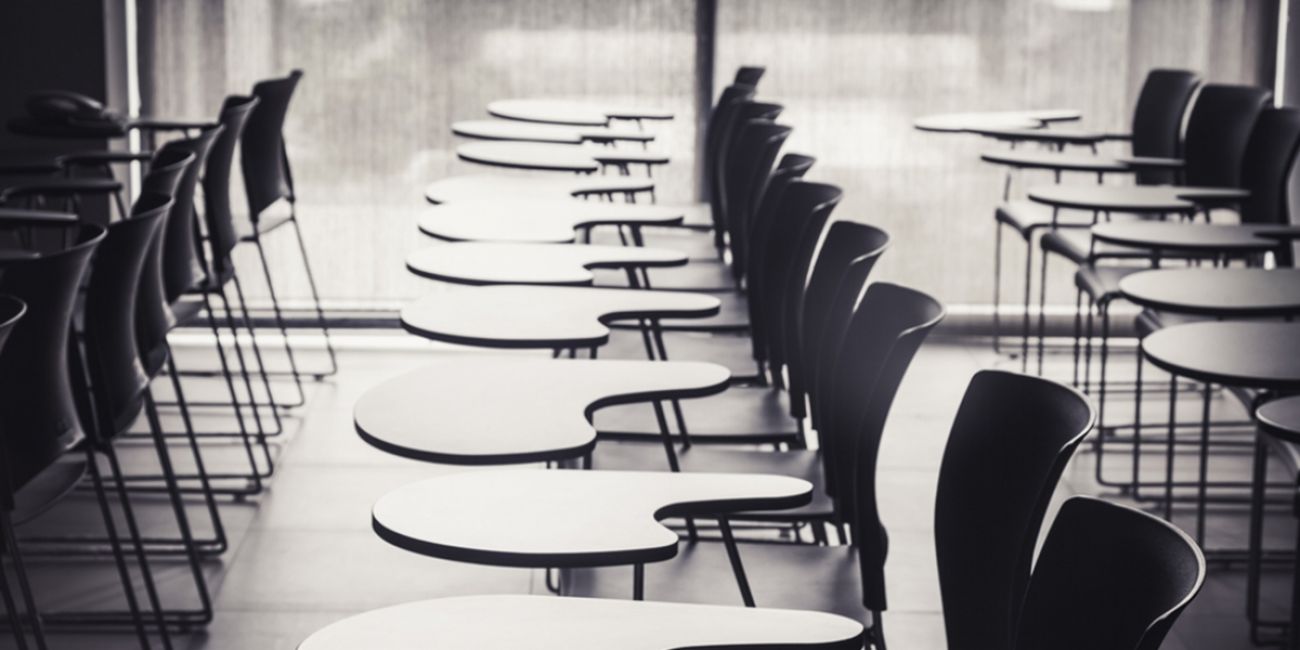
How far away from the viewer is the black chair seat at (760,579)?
8.41 feet

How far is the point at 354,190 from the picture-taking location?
7.18 m

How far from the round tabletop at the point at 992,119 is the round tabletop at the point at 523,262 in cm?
298

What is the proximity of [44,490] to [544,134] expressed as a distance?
10.00ft

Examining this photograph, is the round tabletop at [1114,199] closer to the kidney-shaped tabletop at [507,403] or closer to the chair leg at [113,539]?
the kidney-shaped tabletop at [507,403]

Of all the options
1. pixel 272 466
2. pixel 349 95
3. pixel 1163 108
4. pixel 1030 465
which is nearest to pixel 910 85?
pixel 1163 108

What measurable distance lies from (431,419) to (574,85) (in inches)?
195

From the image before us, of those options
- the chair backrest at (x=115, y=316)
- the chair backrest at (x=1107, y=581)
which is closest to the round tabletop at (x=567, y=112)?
the chair backrest at (x=115, y=316)

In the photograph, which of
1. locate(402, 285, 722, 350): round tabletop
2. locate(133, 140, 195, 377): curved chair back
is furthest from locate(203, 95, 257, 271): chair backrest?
locate(402, 285, 722, 350): round tabletop

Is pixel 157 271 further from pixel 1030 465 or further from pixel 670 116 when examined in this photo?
pixel 670 116

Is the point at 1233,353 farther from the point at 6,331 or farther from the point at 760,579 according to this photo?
the point at 6,331

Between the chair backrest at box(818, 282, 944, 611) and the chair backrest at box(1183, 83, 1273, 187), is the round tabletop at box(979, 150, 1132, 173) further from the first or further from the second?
the chair backrest at box(818, 282, 944, 611)

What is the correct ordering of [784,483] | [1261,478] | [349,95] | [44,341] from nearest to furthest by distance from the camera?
[784,483] < [44,341] < [1261,478] < [349,95]

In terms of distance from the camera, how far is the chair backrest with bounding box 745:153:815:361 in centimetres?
373

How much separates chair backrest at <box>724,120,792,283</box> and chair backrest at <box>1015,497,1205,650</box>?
2.79 metres
